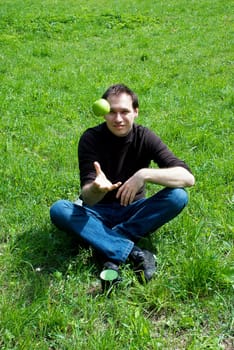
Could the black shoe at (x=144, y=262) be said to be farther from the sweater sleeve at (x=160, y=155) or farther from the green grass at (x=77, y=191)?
the sweater sleeve at (x=160, y=155)

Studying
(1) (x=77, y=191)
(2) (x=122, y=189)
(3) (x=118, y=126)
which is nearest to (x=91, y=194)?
(2) (x=122, y=189)

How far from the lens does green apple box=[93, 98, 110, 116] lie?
11.6 ft

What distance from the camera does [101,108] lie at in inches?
140

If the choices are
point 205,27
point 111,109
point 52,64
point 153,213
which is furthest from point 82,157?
point 205,27

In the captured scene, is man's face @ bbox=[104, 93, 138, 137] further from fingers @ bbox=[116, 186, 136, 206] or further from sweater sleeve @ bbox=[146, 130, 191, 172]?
fingers @ bbox=[116, 186, 136, 206]

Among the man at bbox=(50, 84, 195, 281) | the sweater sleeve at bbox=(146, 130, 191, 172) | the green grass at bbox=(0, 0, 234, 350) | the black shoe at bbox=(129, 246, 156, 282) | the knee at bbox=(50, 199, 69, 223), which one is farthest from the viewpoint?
the sweater sleeve at bbox=(146, 130, 191, 172)

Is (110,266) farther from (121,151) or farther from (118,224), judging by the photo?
(121,151)

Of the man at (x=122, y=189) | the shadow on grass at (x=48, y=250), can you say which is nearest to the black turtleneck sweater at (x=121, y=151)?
the man at (x=122, y=189)

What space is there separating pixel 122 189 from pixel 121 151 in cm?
42

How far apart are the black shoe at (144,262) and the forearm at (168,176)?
1.73 ft

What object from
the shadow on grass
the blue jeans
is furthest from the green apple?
the shadow on grass

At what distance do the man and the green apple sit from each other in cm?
13

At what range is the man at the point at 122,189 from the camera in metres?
3.53

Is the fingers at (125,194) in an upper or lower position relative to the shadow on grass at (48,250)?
upper
